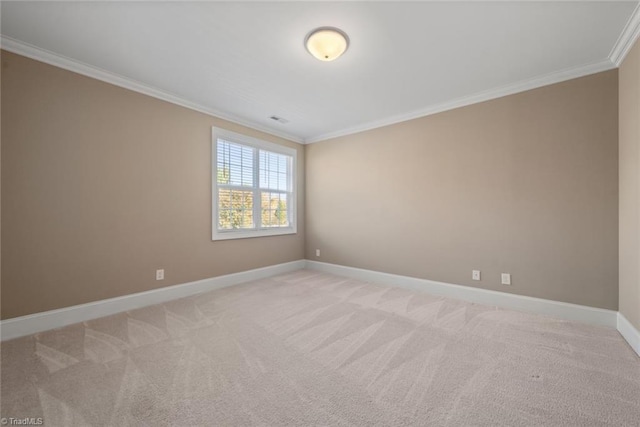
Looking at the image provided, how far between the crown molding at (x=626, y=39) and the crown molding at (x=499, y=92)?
10cm

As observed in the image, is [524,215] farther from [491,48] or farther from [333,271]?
[333,271]

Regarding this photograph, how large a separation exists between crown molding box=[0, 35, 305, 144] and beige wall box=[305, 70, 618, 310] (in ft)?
7.57

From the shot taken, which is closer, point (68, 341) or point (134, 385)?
point (134, 385)

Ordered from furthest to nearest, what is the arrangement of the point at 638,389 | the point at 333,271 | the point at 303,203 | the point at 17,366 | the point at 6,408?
the point at 303,203
the point at 333,271
the point at 17,366
the point at 638,389
the point at 6,408

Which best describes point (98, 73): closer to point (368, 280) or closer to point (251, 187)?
point (251, 187)

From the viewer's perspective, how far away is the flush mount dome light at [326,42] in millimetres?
2062

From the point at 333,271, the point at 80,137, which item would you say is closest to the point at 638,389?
the point at 333,271

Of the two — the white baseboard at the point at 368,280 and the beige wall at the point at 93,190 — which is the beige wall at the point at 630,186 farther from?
the beige wall at the point at 93,190

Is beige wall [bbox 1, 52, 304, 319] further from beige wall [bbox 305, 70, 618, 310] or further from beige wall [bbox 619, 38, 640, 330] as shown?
beige wall [bbox 619, 38, 640, 330]

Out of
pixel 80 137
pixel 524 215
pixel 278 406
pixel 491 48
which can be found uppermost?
pixel 491 48

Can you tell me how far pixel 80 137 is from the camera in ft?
8.58

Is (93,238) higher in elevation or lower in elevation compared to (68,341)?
higher

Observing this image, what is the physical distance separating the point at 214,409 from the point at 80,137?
9.40ft

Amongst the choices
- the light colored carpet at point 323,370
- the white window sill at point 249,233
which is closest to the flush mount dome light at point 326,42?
the light colored carpet at point 323,370
